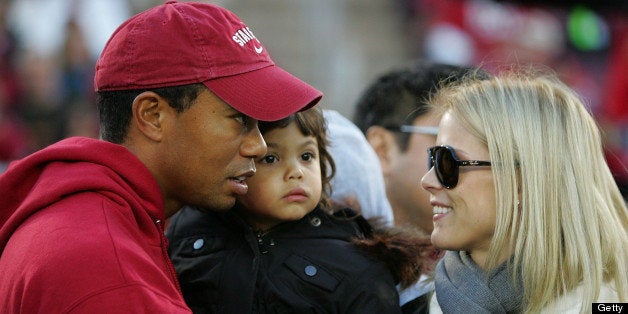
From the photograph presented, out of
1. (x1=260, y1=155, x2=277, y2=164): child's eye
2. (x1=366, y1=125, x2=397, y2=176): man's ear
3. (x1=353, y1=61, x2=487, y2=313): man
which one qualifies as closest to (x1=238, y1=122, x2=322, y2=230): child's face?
(x1=260, y1=155, x2=277, y2=164): child's eye

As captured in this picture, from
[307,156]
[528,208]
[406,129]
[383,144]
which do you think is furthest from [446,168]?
[383,144]

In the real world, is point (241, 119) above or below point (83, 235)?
above

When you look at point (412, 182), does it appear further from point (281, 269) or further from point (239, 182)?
point (239, 182)

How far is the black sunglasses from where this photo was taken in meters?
3.34

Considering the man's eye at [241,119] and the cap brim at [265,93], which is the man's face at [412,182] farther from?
the man's eye at [241,119]

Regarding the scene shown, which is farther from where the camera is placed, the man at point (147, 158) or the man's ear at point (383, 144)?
the man's ear at point (383, 144)

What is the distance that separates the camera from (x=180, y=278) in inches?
146

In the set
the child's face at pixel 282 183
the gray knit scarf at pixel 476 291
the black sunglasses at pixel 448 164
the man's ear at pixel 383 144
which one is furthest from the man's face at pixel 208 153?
the man's ear at pixel 383 144

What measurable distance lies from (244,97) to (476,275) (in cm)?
102

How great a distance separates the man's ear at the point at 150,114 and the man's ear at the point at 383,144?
1791mm

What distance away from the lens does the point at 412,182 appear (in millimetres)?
4641

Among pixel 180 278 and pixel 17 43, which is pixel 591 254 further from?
pixel 17 43

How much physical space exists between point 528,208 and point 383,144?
1.70 m

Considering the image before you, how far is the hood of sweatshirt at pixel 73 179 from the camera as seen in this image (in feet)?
9.75
